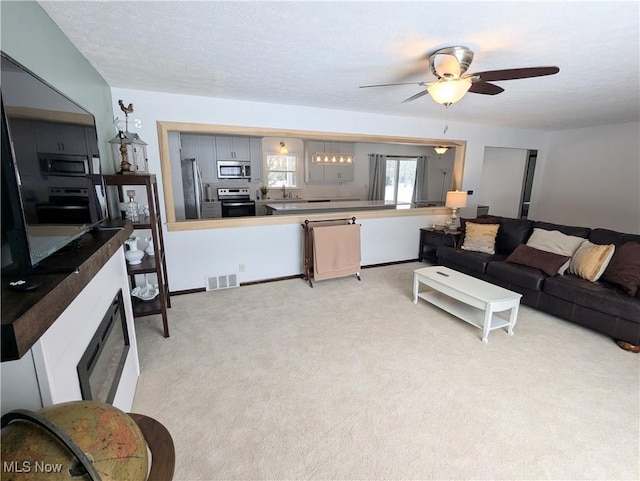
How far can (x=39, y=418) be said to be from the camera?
1.99 ft

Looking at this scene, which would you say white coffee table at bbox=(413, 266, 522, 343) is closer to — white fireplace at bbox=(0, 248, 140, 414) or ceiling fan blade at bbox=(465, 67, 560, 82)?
ceiling fan blade at bbox=(465, 67, 560, 82)

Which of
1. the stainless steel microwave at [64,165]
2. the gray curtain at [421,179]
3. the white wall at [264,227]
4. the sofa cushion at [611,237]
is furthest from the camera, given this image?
the gray curtain at [421,179]

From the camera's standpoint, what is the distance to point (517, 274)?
10.8ft

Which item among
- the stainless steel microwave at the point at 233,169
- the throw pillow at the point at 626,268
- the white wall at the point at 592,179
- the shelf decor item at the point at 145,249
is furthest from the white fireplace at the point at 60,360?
the white wall at the point at 592,179

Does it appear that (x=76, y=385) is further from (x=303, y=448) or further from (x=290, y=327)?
(x=290, y=327)

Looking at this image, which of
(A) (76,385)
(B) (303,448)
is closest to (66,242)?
(A) (76,385)

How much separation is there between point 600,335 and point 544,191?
162 inches

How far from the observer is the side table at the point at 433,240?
4.47 meters

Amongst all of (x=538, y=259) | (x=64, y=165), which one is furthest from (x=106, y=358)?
(x=538, y=259)

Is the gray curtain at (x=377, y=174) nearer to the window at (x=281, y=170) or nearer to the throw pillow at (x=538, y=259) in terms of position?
the window at (x=281, y=170)

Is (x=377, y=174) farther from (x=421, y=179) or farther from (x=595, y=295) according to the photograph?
(x=595, y=295)

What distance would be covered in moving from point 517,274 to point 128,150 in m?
4.09

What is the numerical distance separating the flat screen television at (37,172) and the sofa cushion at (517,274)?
381cm

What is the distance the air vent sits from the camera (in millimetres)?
3701
